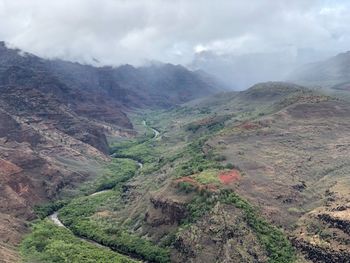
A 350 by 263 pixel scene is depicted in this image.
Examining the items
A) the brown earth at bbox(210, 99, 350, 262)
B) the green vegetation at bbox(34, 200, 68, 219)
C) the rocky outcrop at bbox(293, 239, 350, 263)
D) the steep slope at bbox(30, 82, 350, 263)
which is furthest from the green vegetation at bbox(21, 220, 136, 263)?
the rocky outcrop at bbox(293, 239, 350, 263)

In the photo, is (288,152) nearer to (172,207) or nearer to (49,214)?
(172,207)

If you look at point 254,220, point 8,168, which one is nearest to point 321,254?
point 254,220

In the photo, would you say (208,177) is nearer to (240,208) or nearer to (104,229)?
(240,208)

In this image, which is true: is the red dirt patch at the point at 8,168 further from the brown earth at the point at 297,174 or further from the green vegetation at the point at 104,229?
the brown earth at the point at 297,174

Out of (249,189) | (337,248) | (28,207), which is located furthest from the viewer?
(28,207)

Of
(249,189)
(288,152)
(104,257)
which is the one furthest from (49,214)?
(288,152)

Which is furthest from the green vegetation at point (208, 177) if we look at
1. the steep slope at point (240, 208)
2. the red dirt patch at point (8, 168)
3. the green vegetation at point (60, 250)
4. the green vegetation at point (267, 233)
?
the red dirt patch at point (8, 168)
